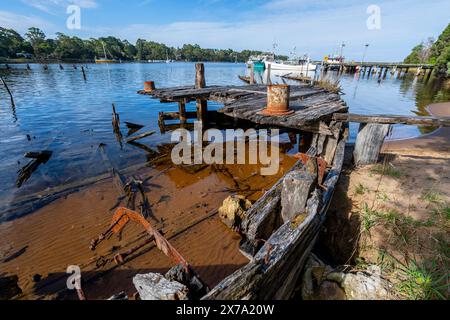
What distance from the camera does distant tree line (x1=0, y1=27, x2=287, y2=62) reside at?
89.0 metres

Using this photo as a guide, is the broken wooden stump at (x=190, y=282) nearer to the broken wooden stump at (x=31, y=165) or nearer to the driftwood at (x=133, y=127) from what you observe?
the broken wooden stump at (x=31, y=165)

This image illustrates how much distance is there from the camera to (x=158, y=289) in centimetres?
205

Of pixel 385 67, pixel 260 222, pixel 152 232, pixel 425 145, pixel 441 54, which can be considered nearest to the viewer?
pixel 152 232

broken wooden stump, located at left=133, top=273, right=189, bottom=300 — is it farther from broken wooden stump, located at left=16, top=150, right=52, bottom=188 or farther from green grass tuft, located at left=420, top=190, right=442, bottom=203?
broken wooden stump, located at left=16, top=150, right=52, bottom=188

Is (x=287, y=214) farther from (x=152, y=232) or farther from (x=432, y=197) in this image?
(x=432, y=197)

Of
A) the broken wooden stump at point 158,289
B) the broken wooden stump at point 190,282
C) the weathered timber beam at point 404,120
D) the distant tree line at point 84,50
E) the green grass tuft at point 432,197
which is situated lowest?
the green grass tuft at point 432,197

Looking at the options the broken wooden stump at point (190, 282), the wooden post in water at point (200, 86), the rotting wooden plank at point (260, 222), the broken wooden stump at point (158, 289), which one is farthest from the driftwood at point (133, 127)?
the broken wooden stump at point (158, 289)

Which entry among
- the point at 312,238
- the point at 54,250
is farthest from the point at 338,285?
the point at 54,250

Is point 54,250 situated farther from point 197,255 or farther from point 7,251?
point 197,255

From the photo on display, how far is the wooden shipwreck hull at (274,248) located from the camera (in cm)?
232

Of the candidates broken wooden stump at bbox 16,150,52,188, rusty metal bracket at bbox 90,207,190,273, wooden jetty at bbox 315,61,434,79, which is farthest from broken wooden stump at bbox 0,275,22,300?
wooden jetty at bbox 315,61,434,79

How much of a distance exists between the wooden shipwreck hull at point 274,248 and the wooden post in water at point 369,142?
1.14 meters

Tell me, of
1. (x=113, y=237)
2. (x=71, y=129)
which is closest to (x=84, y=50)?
(x=71, y=129)

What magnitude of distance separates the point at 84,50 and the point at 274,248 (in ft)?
455
